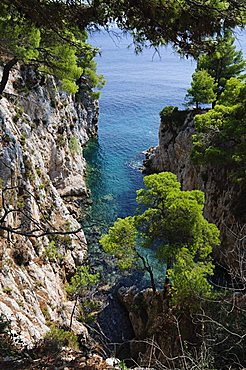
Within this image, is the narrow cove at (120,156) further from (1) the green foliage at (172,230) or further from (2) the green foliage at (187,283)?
(2) the green foliage at (187,283)

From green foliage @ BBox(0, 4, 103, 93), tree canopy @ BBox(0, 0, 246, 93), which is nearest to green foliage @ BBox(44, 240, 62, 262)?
green foliage @ BBox(0, 4, 103, 93)

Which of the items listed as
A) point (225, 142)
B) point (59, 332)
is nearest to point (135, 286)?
point (59, 332)

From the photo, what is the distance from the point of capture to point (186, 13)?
5262 mm

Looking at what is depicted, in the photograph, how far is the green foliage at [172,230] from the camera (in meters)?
13.3

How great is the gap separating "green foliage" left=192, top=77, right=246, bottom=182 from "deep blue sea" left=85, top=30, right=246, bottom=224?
3849 millimetres

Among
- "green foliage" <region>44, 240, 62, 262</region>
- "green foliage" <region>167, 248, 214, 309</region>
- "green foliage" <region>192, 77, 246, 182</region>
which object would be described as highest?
"green foliage" <region>192, 77, 246, 182</region>

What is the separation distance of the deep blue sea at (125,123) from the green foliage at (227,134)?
385 centimetres

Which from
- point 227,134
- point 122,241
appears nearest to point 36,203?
point 122,241

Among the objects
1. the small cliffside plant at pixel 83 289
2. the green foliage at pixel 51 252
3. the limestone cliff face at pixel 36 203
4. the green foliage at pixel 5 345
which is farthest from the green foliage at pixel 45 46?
the small cliffside plant at pixel 83 289

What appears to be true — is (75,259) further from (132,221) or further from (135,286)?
(132,221)

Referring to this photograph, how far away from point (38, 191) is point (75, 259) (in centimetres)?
429

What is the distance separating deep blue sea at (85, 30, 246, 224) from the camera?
2512cm

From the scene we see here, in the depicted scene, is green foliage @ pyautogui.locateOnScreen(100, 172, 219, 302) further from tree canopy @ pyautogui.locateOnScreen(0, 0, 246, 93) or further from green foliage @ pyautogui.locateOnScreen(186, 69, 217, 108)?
green foliage @ pyautogui.locateOnScreen(186, 69, 217, 108)

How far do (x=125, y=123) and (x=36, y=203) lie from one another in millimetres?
30775
